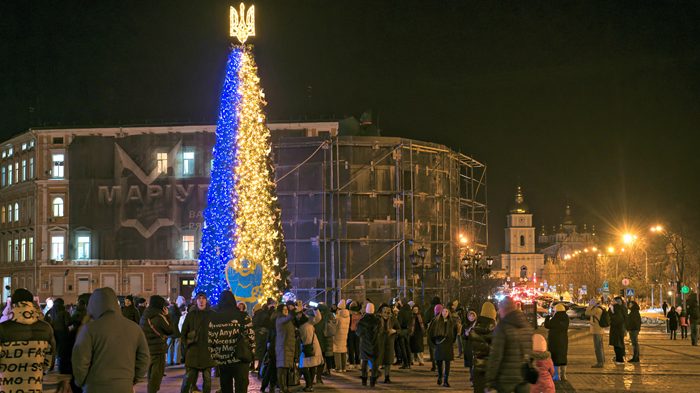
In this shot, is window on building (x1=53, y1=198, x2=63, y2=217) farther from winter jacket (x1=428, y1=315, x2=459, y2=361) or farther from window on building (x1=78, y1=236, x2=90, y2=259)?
winter jacket (x1=428, y1=315, x2=459, y2=361)

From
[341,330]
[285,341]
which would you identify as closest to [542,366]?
[285,341]

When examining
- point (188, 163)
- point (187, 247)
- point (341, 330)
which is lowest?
point (341, 330)

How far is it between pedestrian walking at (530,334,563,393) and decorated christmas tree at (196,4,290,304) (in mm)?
14260

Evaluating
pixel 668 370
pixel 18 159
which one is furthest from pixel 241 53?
pixel 18 159

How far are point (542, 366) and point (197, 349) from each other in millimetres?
5190

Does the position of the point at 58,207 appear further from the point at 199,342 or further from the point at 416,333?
the point at 199,342

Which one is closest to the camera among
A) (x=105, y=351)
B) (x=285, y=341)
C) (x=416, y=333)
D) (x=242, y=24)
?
(x=105, y=351)

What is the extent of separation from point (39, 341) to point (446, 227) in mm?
36743

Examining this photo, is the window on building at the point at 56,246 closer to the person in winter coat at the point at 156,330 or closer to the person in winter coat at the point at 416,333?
the person in winter coat at the point at 416,333

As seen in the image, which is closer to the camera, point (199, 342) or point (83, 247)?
point (199, 342)

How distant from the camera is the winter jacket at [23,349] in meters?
7.97

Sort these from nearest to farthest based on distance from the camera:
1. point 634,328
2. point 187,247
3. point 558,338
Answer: point 558,338 → point 634,328 → point 187,247

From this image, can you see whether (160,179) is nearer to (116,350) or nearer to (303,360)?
(303,360)

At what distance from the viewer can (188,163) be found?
49.2 meters
